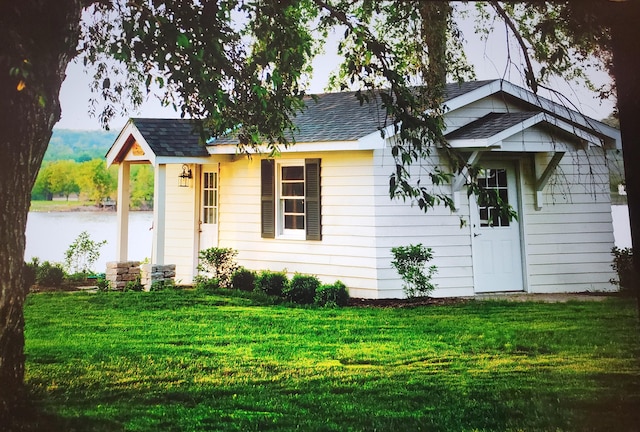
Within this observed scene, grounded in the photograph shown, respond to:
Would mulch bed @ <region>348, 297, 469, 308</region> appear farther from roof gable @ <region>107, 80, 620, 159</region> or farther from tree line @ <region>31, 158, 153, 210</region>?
tree line @ <region>31, 158, 153, 210</region>

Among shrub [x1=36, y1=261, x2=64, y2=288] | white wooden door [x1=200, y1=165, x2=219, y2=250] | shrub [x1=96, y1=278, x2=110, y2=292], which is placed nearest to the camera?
shrub [x1=36, y1=261, x2=64, y2=288]

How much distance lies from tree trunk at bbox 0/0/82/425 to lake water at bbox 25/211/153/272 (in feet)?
0.45

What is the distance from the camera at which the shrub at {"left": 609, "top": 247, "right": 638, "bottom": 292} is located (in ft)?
8.55

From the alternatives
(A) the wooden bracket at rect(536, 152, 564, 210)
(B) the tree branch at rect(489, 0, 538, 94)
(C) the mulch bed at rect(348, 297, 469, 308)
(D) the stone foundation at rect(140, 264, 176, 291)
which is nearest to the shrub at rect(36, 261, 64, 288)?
(D) the stone foundation at rect(140, 264, 176, 291)

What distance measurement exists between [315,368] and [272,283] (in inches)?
36.6

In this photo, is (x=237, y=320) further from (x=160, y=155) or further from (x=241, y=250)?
(x=160, y=155)

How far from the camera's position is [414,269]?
3.22 metres

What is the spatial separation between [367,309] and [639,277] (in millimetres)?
1600

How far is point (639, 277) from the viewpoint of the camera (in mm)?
2219

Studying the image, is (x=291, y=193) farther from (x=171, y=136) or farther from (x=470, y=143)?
(x=470, y=143)

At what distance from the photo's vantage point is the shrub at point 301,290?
10.1ft

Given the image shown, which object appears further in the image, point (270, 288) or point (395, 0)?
point (270, 288)

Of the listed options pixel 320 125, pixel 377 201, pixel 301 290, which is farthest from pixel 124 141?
pixel 377 201

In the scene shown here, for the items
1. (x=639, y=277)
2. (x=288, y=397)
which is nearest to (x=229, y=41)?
(x=288, y=397)
